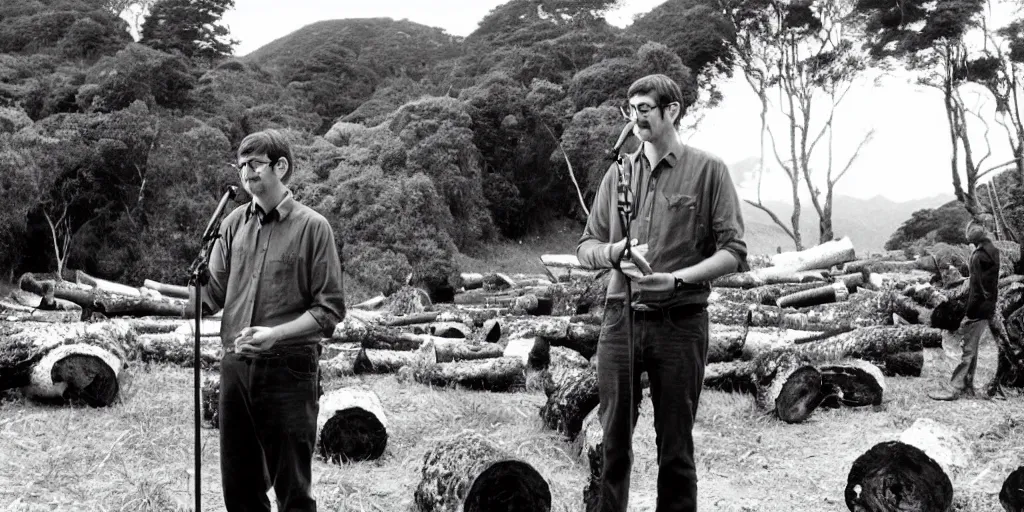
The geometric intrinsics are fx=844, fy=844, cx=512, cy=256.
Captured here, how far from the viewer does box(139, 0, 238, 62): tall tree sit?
4294 cm

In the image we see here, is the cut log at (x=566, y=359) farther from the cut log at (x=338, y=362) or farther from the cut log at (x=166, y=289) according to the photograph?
the cut log at (x=166, y=289)

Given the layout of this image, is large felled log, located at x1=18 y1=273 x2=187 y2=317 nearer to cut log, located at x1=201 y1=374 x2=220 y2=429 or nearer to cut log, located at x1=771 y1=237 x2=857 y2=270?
cut log, located at x1=201 y1=374 x2=220 y2=429

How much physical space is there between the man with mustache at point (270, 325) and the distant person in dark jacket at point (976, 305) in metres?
6.52

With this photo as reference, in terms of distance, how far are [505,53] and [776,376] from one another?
3809 centimetres

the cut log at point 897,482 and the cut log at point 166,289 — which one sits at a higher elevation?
the cut log at point 897,482

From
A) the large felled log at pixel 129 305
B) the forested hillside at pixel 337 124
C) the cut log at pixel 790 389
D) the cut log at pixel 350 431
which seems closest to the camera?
the cut log at pixel 350 431

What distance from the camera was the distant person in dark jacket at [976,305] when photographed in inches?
296

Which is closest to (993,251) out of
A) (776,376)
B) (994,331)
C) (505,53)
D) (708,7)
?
(994,331)

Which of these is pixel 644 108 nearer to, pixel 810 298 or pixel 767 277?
pixel 810 298

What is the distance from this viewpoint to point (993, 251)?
7.70 m

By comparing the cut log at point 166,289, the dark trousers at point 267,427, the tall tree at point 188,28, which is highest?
the tall tree at point 188,28

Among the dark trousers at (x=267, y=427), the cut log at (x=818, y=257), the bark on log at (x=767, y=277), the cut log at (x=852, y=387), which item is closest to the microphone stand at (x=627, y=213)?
the dark trousers at (x=267, y=427)

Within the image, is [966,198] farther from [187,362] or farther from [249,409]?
[249,409]

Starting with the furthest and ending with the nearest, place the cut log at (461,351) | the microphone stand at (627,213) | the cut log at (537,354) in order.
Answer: the cut log at (461,351)
the cut log at (537,354)
the microphone stand at (627,213)
